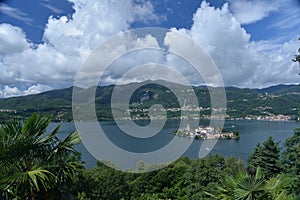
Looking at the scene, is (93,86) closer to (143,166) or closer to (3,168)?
(3,168)

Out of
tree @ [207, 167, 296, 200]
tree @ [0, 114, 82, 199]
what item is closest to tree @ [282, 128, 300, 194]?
tree @ [207, 167, 296, 200]

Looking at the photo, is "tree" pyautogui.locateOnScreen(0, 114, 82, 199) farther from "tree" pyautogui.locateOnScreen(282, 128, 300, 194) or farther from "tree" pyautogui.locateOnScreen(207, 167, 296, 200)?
"tree" pyautogui.locateOnScreen(282, 128, 300, 194)

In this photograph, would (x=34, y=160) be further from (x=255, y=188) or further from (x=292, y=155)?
(x=292, y=155)

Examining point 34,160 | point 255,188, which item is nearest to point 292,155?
point 255,188

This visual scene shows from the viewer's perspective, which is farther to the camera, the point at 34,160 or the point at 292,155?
the point at 292,155

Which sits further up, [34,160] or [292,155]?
[34,160]

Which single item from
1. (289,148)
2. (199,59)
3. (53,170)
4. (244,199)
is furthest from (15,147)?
(289,148)

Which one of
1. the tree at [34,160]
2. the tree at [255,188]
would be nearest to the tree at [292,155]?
the tree at [255,188]

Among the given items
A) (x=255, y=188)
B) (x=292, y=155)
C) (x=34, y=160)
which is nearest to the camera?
(x=34, y=160)
